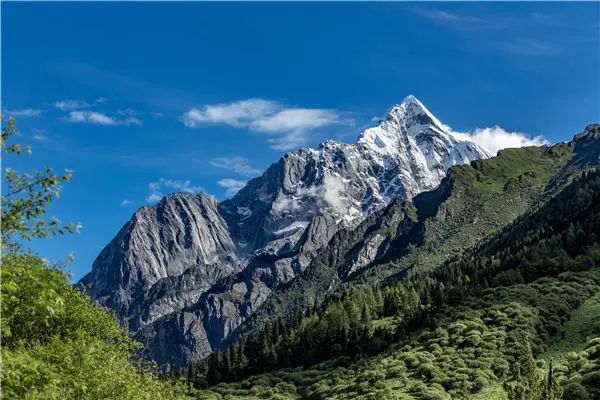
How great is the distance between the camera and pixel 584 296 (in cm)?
13050

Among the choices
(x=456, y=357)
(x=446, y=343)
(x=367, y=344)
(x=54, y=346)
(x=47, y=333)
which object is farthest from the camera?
(x=367, y=344)

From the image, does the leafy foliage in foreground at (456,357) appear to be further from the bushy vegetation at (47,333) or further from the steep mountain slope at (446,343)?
the bushy vegetation at (47,333)

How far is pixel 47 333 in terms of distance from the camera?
53062 mm

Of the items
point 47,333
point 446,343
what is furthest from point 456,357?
point 47,333

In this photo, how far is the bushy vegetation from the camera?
18.5 meters

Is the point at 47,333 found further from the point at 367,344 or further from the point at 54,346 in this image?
the point at 367,344

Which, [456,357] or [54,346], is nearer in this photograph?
[54,346]

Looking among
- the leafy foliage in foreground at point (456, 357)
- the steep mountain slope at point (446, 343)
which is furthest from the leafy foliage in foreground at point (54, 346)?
the leafy foliage in foreground at point (456, 357)

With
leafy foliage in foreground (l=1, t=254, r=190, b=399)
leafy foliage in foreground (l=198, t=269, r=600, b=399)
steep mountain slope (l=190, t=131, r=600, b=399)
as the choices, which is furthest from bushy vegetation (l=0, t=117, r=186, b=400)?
leafy foliage in foreground (l=198, t=269, r=600, b=399)

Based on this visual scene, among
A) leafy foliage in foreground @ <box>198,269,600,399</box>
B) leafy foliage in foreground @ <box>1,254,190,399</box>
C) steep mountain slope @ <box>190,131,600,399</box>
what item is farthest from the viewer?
leafy foliage in foreground @ <box>198,269,600,399</box>

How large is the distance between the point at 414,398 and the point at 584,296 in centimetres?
6334

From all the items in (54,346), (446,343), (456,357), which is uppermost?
(446,343)

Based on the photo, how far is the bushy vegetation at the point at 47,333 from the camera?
1845 centimetres

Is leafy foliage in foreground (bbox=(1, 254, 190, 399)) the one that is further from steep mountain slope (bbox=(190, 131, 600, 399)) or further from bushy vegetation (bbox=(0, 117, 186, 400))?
steep mountain slope (bbox=(190, 131, 600, 399))
